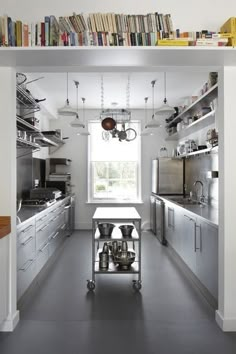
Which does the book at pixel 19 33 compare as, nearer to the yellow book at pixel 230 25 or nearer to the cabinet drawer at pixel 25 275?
the yellow book at pixel 230 25

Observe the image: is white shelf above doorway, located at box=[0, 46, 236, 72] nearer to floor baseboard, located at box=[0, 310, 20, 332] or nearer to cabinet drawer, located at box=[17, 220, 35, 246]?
cabinet drawer, located at box=[17, 220, 35, 246]

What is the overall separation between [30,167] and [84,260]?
2.06 m

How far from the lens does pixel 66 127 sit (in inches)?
306

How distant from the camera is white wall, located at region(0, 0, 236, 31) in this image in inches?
99.6

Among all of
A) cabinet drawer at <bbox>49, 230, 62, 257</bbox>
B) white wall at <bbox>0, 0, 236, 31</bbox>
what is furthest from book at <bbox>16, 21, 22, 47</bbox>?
Result: cabinet drawer at <bbox>49, 230, 62, 257</bbox>

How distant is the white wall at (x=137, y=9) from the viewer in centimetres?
253

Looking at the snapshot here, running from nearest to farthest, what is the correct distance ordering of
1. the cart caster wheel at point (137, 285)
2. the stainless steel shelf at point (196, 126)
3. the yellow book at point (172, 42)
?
1. the yellow book at point (172, 42)
2. the cart caster wheel at point (137, 285)
3. the stainless steel shelf at point (196, 126)

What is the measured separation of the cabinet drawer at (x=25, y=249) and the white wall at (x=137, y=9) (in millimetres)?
2125

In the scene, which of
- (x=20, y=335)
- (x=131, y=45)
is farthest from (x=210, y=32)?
(x=20, y=335)

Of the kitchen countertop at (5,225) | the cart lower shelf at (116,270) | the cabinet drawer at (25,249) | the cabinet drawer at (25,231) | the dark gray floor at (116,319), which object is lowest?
the dark gray floor at (116,319)

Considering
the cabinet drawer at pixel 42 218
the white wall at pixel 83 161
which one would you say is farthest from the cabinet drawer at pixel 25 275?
the white wall at pixel 83 161

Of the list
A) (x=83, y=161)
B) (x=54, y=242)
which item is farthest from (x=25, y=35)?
(x=83, y=161)

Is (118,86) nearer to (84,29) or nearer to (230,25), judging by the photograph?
(84,29)

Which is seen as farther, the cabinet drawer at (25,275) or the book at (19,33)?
the cabinet drawer at (25,275)
